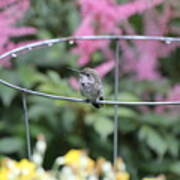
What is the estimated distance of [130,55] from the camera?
2734 millimetres

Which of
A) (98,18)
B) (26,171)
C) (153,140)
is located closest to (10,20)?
(98,18)

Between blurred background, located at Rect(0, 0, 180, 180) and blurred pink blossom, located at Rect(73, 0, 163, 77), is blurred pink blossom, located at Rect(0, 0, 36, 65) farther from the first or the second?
blurred pink blossom, located at Rect(73, 0, 163, 77)

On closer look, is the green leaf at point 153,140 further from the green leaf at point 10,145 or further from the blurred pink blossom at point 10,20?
the blurred pink blossom at point 10,20

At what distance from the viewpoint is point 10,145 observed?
8.15ft

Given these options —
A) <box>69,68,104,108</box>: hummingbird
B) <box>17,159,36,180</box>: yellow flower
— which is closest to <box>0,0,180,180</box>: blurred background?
<box>69,68,104,108</box>: hummingbird

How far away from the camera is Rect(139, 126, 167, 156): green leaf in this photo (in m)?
2.49

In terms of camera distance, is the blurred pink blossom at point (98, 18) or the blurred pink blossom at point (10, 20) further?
the blurred pink blossom at point (98, 18)

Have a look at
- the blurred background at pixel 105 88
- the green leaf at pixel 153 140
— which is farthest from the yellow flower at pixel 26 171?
the green leaf at pixel 153 140

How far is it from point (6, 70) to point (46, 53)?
236mm

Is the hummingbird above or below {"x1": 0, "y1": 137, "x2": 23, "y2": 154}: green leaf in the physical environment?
above

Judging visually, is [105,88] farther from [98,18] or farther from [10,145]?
[10,145]

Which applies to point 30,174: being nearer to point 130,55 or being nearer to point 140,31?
point 130,55

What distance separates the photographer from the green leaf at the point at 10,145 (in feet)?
8.08

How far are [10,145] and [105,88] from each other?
488mm
